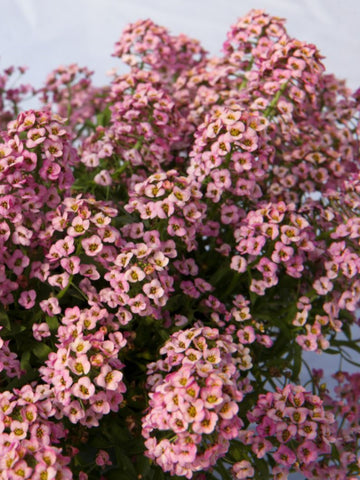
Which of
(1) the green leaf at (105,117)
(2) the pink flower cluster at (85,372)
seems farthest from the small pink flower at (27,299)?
(1) the green leaf at (105,117)

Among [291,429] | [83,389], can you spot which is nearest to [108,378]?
[83,389]

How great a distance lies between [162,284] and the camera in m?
1.02

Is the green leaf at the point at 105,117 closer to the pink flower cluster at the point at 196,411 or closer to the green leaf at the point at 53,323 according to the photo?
the green leaf at the point at 53,323

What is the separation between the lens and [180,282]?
124cm

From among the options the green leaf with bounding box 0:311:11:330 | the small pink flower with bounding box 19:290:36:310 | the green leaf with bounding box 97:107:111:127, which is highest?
the green leaf with bounding box 97:107:111:127

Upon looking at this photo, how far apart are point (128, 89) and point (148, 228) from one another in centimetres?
43

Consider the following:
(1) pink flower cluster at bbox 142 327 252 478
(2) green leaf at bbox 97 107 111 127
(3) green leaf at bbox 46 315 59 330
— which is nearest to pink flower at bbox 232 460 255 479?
(1) pink flower cluster at bbox 142 327 252 478

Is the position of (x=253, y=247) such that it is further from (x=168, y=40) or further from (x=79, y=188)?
(x=168, y=40)

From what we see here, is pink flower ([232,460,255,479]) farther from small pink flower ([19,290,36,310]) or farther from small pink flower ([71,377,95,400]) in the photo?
small pink flower ([19,290,36,310])

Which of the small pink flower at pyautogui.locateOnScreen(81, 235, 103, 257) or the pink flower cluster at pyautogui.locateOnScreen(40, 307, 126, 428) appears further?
the small pink flower at pyautogui.locateOnScreen(81, 235, 103, 257)

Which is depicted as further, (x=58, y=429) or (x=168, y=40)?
(x=168, y=40)

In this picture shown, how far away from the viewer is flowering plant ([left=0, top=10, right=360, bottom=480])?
91 cm

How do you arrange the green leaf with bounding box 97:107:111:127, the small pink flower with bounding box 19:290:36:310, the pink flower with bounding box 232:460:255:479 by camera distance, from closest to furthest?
the pink flower with bounding box 232:460:255:479, the small pink flower with bounding box 19:290:36:310, the green leaf with bounding box 97:107:111:127

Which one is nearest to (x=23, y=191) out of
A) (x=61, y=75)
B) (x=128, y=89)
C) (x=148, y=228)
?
(x=148, y=228)
